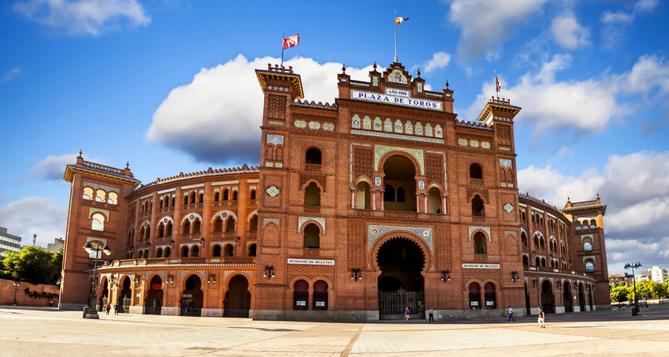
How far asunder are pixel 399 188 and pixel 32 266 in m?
53.9

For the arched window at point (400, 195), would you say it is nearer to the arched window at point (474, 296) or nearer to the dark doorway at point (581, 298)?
the arched window at point (474, 296)

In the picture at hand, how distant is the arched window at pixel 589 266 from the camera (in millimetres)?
80000

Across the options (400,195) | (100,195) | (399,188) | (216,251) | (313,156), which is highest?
(313,156)

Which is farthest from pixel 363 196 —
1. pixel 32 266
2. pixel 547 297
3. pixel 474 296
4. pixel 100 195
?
pixel 32 266

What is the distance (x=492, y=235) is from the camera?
45.3 metres

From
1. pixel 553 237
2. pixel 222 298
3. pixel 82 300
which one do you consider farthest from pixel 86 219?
pixel 553 237

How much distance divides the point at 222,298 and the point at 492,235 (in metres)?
25.6

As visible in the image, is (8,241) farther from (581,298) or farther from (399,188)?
(581,298)

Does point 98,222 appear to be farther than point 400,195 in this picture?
Yes

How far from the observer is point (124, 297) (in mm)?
51938

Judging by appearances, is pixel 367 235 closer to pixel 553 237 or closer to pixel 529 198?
pixel 529 198

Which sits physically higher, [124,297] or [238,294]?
[238,294]

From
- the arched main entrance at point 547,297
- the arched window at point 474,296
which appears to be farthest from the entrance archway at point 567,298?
the arched window at point 474,296

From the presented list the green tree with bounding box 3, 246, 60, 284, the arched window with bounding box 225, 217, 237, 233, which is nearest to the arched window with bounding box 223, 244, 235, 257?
the arched window with bounding box 225, 217, 237, 233
